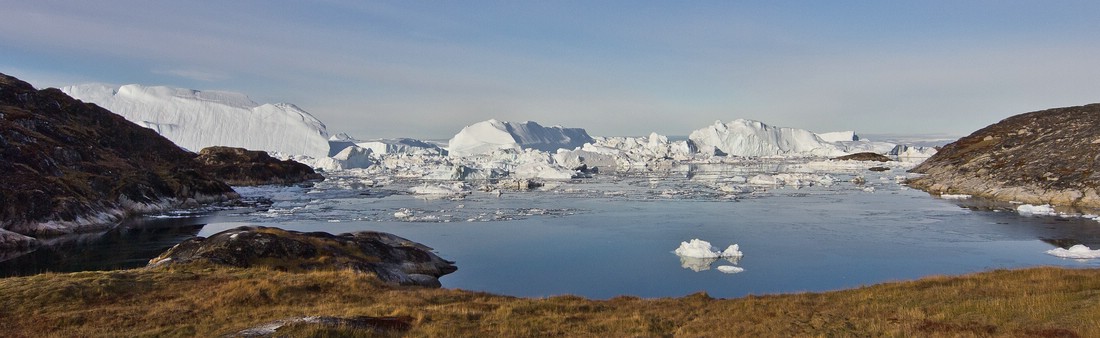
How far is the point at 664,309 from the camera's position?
14.4m

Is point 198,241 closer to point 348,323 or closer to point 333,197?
point 348,323

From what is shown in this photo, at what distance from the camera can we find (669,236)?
37.2 metres

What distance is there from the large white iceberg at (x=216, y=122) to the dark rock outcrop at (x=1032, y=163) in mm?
141549

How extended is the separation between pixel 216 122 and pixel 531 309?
188342 millimetres

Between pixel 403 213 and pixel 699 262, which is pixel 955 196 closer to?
pixel 699 262

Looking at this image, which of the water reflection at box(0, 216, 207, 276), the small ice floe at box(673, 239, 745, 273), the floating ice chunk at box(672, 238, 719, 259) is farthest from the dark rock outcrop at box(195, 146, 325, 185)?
the small ice floe at box(673, 239, 745, 273)

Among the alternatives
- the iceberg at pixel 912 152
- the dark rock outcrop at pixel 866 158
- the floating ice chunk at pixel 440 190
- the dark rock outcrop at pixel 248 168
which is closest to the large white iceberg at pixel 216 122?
the dark rock outcrop at pixel 248 168

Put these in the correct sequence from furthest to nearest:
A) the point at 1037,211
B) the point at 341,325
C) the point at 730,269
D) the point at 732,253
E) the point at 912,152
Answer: the point at 912,152 → the point at 1037,211 → the point at 732,253 → the point at 730,269 → the point at 341,325

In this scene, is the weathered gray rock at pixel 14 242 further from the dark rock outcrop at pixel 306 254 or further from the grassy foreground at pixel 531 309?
the grassy foreground at pixel 531 309

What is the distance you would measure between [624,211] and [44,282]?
40.7m

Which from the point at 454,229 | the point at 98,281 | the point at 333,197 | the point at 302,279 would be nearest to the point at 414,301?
the point at 302,279

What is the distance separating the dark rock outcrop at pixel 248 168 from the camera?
92688mm

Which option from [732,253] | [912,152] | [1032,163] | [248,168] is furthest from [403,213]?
[912,152]

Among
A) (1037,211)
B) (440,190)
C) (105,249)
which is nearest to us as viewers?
(105,249)
